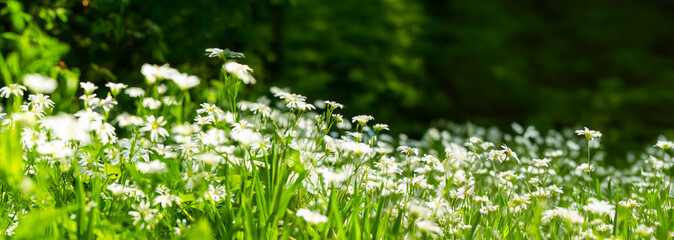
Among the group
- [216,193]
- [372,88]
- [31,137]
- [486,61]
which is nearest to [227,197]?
[216,193]

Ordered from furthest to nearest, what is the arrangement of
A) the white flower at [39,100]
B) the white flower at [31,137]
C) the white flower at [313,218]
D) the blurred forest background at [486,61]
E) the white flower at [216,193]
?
the blurred forest background at [486,61], the white flower at [39,100], the white flower at [31,137], the white flower at [216,193], the white flower at [313,218]

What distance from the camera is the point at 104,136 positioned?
2.38 m

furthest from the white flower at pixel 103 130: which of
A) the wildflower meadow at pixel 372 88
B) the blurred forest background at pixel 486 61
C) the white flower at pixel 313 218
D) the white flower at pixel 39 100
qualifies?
the blurred forest background at pixel 486 61

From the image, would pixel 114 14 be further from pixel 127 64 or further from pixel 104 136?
pixel 104 136

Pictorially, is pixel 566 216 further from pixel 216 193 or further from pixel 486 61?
pixel 486 61

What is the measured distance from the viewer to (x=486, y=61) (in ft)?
36.9

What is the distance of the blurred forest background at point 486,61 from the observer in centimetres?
981

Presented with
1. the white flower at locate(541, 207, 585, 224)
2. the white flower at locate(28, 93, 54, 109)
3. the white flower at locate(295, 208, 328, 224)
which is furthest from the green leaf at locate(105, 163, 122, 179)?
the white flower at locate(541, 207, 585, 224)

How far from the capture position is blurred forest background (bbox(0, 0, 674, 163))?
9812 mm

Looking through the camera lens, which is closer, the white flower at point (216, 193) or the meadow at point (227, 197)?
the meadow at point (227, 197)

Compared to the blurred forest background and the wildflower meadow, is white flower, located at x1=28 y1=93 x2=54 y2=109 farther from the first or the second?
the blurred forest background

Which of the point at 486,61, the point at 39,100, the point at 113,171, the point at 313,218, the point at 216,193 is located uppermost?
the point at 486,61

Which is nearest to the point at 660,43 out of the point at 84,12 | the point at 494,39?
the point at 494,39

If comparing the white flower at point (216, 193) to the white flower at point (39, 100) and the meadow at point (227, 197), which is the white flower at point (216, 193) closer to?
the meadow at point (227, 197)
